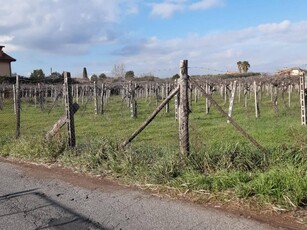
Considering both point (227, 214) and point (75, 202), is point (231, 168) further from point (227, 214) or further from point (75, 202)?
point (75, 202)

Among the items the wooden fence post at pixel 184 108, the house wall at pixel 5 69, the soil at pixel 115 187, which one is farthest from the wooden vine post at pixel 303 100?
the house wall at pixel 5 69

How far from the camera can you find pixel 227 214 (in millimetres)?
5258

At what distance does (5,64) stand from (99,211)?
59.4 m

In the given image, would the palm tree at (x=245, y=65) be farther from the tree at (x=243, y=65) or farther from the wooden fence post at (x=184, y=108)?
the wooden fence post at (x=184, y=108)

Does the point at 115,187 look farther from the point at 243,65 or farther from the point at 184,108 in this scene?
the point at 243,65

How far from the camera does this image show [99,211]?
5.74m

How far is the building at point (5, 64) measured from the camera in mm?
60594

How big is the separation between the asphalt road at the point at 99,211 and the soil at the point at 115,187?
10 cm

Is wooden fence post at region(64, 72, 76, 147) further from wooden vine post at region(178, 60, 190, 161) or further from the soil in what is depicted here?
wooden vine post at region(178, 60, 190, 161)

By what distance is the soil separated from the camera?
4.94 meters

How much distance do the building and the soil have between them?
53377 mm

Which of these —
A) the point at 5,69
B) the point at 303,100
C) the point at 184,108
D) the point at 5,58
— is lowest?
the point at 303,100

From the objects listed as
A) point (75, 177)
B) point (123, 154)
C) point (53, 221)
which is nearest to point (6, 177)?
point (75, 177)

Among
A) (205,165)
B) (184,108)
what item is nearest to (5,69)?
(184,108)
